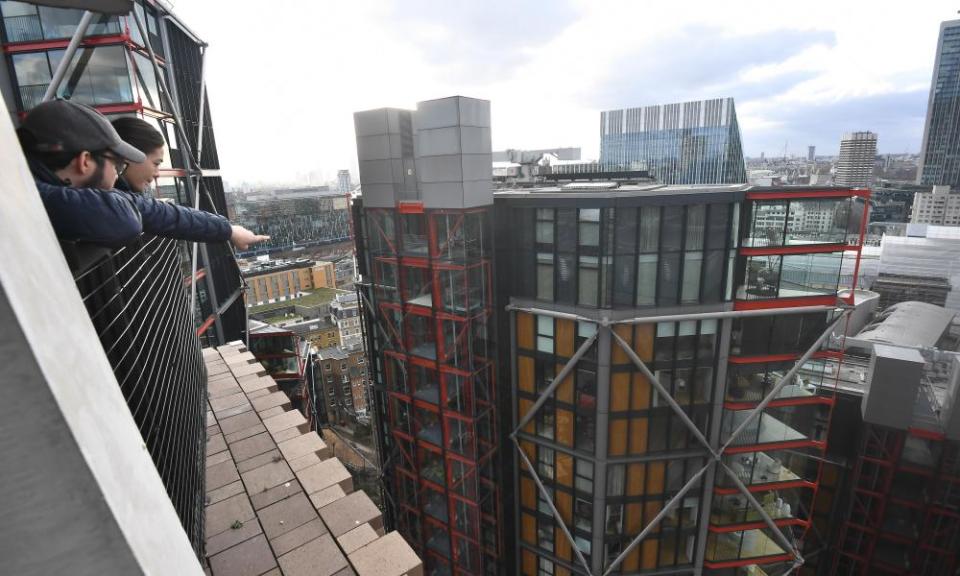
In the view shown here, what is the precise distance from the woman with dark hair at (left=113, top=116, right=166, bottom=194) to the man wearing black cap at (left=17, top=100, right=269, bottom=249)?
5.18 ft

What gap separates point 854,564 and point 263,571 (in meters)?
31.8

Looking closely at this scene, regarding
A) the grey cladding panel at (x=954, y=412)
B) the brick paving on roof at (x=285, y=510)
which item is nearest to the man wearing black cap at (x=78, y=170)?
the brick paving on roof at (x=285, y=510)

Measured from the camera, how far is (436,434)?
67.8 ft

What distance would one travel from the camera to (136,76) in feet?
49.2

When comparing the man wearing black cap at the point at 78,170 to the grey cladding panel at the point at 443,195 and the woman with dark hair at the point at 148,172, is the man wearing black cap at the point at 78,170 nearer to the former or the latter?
the woman with dark hair at the point at 148,172

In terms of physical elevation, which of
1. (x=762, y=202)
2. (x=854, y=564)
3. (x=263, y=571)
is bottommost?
(x=854, y=564)

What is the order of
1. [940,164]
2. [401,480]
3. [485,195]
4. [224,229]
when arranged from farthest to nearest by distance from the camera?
1. [940,164]
2. [401,480]
3. [485,195]
4. [224,229]

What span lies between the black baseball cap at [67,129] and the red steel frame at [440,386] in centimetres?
1375

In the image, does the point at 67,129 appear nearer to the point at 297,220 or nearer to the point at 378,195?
the point at 378,195

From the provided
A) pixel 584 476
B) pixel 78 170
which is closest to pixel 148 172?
pixel 78 170

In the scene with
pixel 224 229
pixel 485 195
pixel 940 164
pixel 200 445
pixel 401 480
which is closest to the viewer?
pixel 224 229

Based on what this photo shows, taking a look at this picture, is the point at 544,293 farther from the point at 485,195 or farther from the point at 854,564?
the point at 854,564

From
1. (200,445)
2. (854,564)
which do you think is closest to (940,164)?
(854,564)

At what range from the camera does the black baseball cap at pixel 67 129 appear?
2.65 meters
